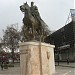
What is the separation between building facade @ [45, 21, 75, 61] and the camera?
68.6m

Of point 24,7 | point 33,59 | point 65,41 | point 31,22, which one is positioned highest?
point 65,41

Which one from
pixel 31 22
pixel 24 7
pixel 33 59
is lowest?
pixel 33 59

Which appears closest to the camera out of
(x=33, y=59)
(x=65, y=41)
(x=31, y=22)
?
(x=33, y=59)

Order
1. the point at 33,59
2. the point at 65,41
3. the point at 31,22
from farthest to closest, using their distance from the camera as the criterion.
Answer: the point at 65,41 < the point at 31,22 < the point at 33,59

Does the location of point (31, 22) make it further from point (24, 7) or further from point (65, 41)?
point (65, 41)

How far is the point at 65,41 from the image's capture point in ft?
246

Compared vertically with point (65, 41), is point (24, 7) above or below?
below

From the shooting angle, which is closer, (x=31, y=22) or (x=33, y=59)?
(x=33, y=59)

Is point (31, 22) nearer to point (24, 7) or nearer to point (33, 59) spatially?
point (24, 7)

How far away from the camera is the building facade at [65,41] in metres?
68.6

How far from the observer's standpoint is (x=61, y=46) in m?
77.9

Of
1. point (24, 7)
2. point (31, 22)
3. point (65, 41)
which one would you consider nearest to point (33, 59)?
point (31, 22)

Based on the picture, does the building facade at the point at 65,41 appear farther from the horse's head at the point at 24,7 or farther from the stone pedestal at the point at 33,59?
the horse's head at the point at 24,7

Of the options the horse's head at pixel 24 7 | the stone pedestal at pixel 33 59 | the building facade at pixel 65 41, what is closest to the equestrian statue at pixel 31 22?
the horse's head at pixel 24 7
